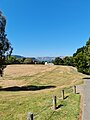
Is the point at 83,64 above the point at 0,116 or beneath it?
above

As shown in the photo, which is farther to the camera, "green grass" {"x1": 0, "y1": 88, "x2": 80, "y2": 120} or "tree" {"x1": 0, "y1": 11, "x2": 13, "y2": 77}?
"tree" {"x1": 0, "y1": 11, "x2": 13, "y2": 77}

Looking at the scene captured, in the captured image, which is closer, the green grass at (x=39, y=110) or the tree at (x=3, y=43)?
the green grass at (x=39, y=110)

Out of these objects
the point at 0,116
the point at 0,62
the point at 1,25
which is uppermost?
the point at 1,25

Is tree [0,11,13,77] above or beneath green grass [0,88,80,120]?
above

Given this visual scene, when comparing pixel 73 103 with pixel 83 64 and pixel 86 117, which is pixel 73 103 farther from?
pixel 83 64

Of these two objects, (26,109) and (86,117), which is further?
(26,109)

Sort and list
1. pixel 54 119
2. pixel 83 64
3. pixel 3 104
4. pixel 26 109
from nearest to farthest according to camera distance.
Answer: pixel 54 119, pixel 26 109, pixel 3 104, pixel 83 64

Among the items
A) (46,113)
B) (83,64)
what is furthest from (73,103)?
(83,64)

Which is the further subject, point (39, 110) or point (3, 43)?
point (3, 43)

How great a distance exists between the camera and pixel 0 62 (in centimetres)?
3384

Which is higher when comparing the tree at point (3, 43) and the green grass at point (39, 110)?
the tree at point (3, 43)

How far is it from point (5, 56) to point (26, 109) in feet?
59.1

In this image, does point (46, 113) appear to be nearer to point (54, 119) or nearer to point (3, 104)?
point (54, 119)

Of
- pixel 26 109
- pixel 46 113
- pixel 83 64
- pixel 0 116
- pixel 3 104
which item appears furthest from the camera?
pixel 83 64
